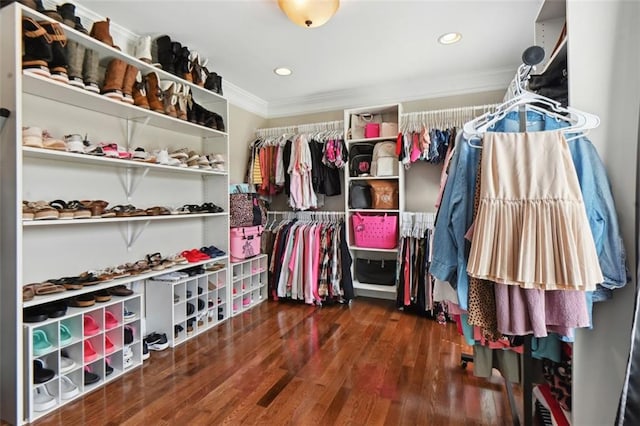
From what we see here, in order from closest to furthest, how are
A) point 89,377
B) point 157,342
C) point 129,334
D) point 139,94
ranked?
point 89,377 → point 129,334 → point 139,94 → point 157,342

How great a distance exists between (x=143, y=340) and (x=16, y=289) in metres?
0.93

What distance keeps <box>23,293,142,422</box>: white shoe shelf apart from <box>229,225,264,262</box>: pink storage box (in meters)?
1.04

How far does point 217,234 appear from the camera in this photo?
302 cm

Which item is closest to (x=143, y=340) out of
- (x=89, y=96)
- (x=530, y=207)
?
(x=89, y=96)

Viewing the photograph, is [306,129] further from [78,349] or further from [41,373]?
[41,373]

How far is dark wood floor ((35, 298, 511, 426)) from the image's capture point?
1.57 meters

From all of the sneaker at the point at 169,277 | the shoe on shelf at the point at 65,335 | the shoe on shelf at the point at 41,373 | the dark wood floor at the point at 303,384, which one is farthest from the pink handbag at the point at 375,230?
the shoe on shelf at the point at 41,373

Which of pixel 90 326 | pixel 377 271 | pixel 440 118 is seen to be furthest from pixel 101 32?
pixel 377 271

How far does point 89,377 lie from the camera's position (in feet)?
5.96

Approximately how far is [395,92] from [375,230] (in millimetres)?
1628

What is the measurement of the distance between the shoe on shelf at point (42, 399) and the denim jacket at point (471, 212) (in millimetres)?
2084

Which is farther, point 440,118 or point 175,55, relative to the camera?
point 440,118

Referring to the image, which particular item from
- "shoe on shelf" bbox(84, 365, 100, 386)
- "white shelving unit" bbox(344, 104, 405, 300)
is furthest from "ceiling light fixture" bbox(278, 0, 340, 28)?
"shoe on shelf" bbox(84, 365, 100, 386)

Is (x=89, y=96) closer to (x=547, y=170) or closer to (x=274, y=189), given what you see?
(x=274, y=189)
